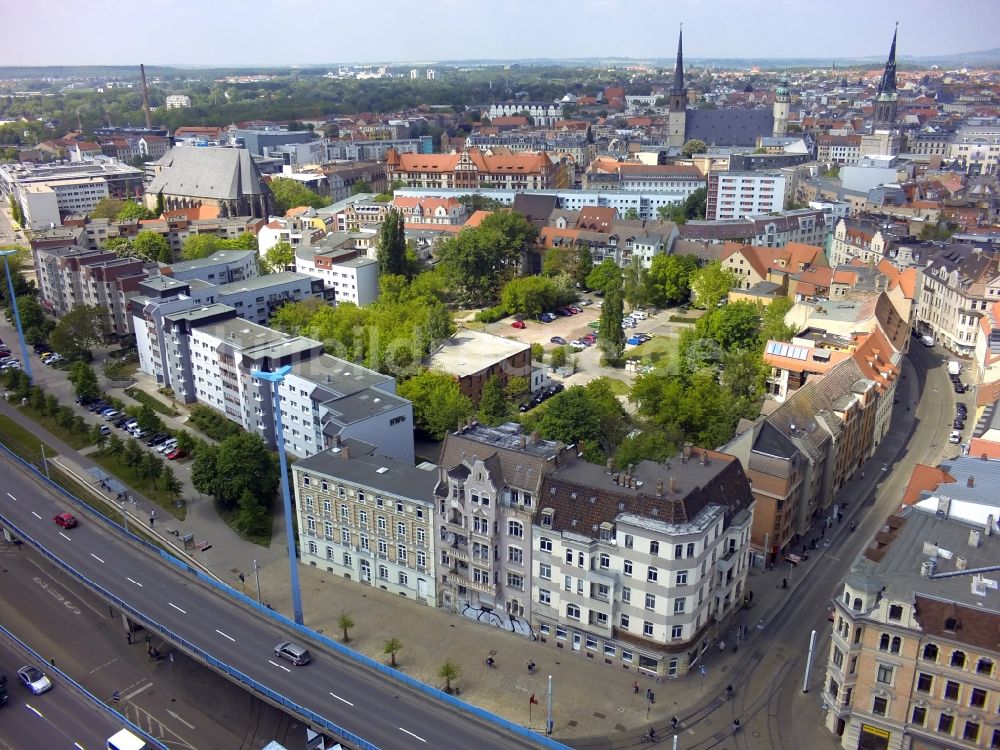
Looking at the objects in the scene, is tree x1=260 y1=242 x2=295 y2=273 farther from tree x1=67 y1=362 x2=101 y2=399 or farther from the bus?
the bus

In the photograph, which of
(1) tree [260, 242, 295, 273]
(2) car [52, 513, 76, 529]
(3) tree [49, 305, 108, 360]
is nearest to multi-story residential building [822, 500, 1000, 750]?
(2) car [52, 513, 76, 529]

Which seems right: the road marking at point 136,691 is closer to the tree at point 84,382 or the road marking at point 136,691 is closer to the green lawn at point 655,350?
the tree at point 84,382

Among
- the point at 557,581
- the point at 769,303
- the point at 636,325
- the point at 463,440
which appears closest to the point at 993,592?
the point at 557,581

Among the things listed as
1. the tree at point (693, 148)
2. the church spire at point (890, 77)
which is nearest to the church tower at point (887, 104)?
the church spire at point (890, 77)

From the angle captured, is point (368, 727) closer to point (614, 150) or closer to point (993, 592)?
point (993, 592)

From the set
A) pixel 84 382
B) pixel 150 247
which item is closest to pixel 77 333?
pixel 84 382

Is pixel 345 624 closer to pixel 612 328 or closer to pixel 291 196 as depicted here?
pixel 612 328
